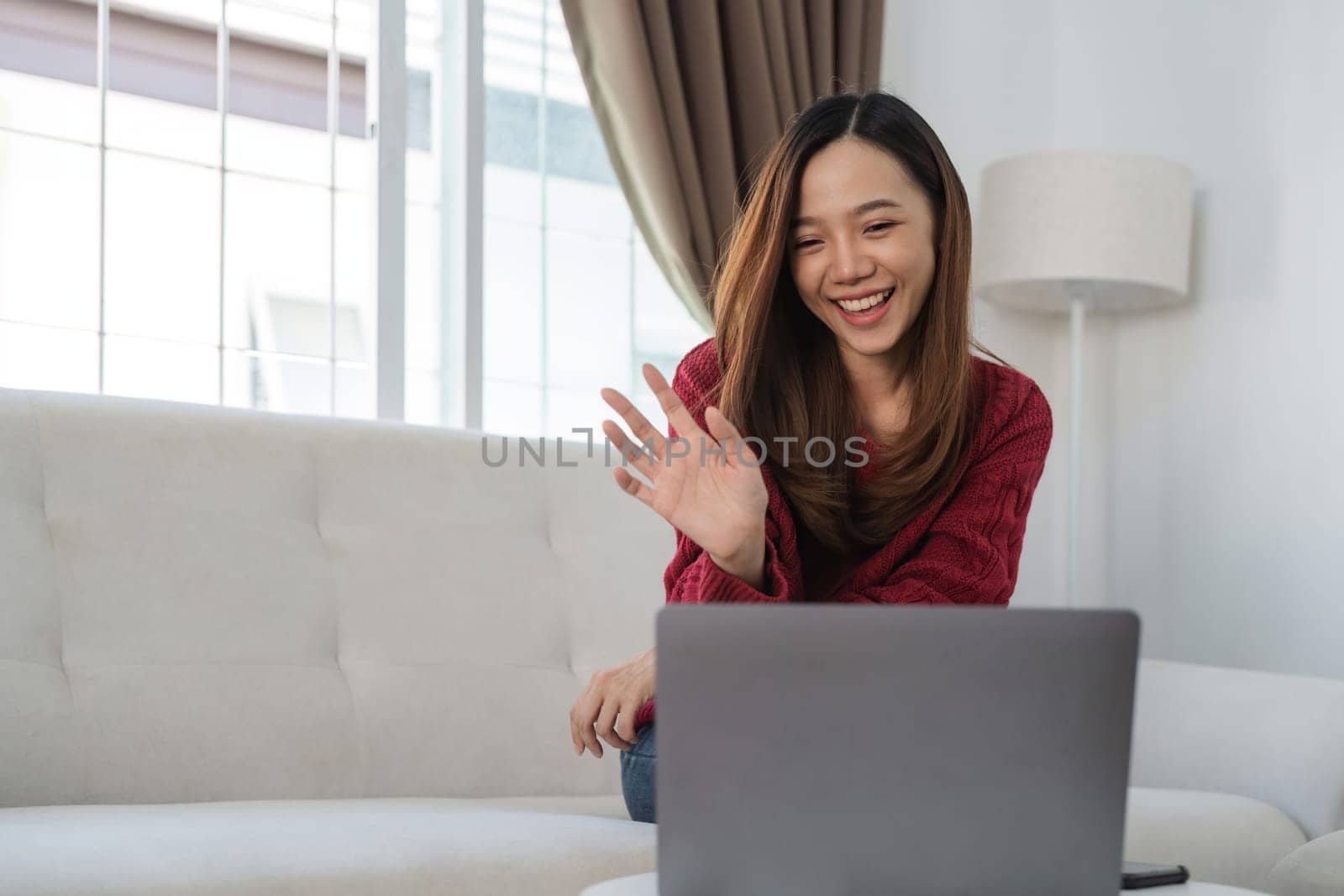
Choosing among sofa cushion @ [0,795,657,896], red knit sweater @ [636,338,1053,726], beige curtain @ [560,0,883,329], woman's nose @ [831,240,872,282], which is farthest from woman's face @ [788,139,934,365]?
beige curtain @ [560,0,883,329]

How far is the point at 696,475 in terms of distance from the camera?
1333 millimetres

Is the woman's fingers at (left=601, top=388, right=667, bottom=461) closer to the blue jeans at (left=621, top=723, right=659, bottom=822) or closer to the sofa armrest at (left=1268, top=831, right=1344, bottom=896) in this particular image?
the blue jeans at (left=621, top=723, right=659, bottom=822)

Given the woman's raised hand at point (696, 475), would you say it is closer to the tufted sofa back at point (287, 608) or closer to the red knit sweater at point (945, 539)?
the red knit sweater at point (945, 539)

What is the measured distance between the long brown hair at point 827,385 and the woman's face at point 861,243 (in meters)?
0.02

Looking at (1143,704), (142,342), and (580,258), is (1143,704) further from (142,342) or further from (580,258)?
(142,342)

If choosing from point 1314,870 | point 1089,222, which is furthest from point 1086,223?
point 1314,870

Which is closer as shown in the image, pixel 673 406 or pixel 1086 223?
pixel 673 406

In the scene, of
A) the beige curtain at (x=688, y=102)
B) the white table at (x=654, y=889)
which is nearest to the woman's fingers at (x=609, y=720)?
the white table at (x=654, y=889)

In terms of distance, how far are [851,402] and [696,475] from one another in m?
0.43

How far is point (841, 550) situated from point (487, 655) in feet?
1.98

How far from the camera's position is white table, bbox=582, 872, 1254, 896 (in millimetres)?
925

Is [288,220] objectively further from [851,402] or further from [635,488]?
[635,488]

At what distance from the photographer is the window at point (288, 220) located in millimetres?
2430

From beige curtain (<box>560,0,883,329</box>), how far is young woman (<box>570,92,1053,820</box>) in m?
1.10
